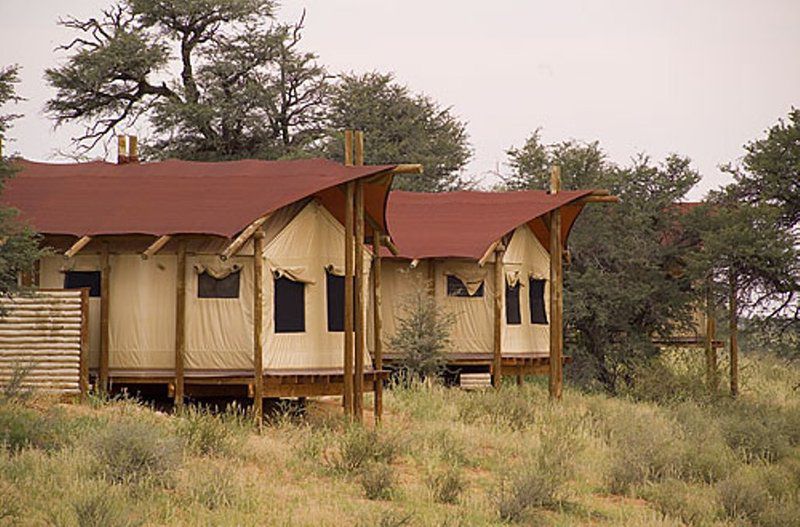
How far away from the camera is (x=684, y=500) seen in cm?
1634

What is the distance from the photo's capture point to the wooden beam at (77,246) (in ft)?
64.0

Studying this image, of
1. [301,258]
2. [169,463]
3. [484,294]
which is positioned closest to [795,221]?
[484,294]

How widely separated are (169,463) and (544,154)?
22.0m

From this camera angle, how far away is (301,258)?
20750 mm

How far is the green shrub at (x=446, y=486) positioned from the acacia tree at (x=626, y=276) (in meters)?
14.1

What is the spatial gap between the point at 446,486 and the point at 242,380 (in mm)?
4903

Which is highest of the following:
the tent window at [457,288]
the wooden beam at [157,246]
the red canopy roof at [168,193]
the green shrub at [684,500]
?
the red canopy roof at [168,193]

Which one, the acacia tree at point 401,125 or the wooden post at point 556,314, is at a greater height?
the acacia tree at point 401,125

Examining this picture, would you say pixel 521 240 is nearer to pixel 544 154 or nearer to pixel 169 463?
pixel 544 154

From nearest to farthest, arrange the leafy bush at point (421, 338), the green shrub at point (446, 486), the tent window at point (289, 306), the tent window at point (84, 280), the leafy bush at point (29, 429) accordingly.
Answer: the green shrub at point (446, 486) → the leafy bush at point (29, 429) → the tent window at point (289, 306) → the tent window at point (84, 280) → the leafy bush at point (421, 338)

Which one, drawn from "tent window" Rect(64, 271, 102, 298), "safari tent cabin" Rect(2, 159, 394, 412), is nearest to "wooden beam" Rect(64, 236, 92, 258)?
"safari tent cabin" Rect(2, 159, 394, 412)

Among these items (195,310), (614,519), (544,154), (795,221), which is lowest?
(614,519)

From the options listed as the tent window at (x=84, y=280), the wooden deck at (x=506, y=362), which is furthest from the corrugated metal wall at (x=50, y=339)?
the wooden deck at (x=506, y=362)

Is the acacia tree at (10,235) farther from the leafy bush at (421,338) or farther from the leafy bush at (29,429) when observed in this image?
the leafy bush at (421,338)
